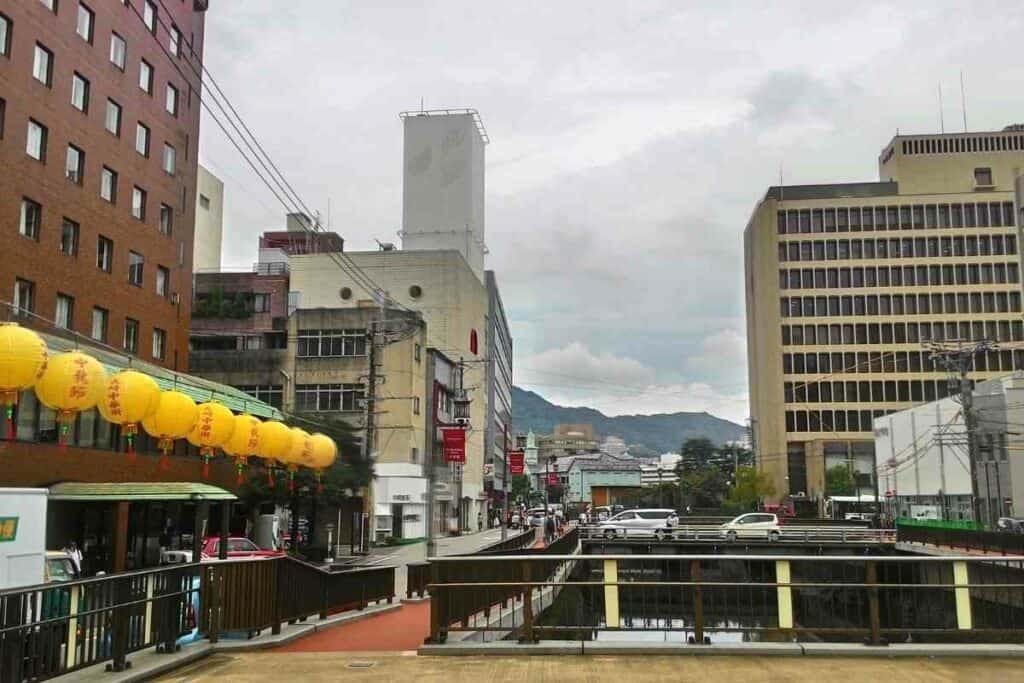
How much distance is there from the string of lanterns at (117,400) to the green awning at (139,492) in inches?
52.5

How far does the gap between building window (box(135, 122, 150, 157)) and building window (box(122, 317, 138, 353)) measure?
24.3 ft

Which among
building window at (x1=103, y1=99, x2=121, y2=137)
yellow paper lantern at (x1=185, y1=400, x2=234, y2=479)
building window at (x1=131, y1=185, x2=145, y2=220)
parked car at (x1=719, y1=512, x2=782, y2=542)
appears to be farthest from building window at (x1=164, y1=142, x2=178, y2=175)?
parked car at (x1=719, y1=512, x2=782, y2=542)

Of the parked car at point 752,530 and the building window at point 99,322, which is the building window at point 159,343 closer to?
the building window at point 99,322

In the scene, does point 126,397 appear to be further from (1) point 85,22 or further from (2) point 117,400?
(1) point 85,22

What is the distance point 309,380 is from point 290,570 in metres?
54.3

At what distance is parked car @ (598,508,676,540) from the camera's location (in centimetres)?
5888

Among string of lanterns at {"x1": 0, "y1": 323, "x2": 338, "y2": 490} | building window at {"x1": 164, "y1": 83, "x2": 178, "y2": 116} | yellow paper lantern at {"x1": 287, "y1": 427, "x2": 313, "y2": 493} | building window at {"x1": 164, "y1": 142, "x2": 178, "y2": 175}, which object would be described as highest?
building window at {"x1": 164, "y1": 83, "x2": 178, "y2": 116}

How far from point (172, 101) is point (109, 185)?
24.0 feet

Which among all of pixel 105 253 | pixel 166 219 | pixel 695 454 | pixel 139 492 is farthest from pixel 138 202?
pixel 695 454

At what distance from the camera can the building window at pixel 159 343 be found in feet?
143

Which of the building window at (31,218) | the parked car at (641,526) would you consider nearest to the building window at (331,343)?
the parked car at (641,526)

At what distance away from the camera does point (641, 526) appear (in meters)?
61.0

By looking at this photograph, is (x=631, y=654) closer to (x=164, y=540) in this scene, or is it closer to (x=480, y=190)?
(x=164, y=540)

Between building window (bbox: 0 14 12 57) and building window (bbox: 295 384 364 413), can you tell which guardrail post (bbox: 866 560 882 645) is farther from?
building window (bbox: 295 384 364 413)
